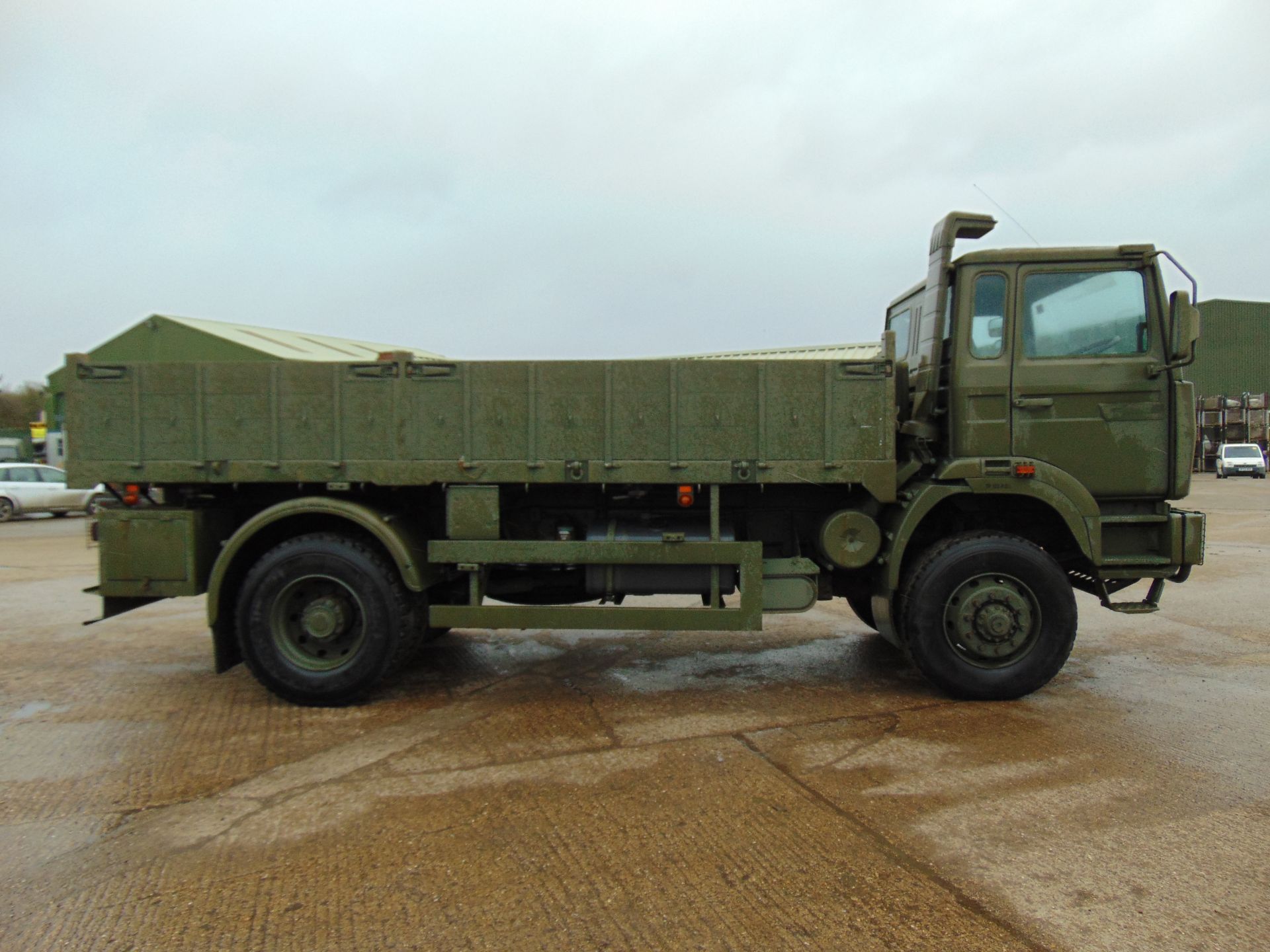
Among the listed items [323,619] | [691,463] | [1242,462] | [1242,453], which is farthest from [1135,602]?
[1242,453]

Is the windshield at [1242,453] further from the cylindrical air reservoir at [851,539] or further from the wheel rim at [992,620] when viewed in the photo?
the cylindrical air reservoir at [851,539]

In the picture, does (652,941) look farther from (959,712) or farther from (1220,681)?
(1220,681)

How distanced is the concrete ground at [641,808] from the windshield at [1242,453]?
33841 mm

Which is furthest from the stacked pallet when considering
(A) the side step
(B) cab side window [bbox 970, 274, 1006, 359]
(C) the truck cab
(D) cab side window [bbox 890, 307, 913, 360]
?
(B) cab side window [bbox 970, 274, 1006, 359]

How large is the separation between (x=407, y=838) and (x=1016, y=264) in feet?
15.8

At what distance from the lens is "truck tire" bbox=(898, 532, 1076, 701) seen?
16.8ft

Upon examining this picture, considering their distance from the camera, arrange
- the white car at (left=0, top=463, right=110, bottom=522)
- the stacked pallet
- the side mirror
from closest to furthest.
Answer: the side mirror, the white car at (left=0, top=463, right=110, bottom=522), the stacked pallet

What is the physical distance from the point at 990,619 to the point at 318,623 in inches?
166

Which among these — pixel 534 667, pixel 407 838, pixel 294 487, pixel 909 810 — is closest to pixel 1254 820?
pixel 909 810

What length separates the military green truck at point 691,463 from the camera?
5.09m

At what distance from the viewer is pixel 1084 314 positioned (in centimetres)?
526

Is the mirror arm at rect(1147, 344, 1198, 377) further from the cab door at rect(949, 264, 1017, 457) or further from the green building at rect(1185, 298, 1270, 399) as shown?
the green building at rect(1185, 298, 1270, 399)

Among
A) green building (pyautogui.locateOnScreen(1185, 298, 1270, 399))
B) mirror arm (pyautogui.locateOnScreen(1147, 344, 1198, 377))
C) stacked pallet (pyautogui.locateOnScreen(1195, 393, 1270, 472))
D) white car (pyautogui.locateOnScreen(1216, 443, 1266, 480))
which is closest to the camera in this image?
mirror arm (pyautogui.locateOnScreen(1147, 344, 1198, 377))

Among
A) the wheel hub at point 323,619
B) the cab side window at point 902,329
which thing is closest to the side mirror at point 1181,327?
the cab side window at point 902,329
